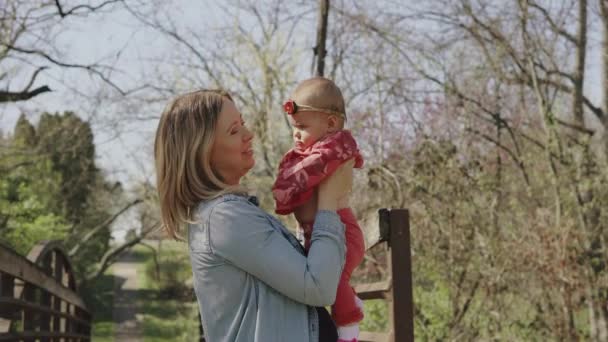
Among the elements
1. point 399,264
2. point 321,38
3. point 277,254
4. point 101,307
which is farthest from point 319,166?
point 101,307

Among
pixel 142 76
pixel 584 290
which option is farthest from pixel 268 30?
pixel 584 290

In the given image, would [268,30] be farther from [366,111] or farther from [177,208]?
[177,208]

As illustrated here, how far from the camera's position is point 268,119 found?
9.38 m

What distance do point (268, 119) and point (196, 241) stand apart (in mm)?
7499

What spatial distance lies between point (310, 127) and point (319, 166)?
193mm

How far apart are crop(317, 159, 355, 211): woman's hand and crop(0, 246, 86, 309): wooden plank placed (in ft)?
6.09

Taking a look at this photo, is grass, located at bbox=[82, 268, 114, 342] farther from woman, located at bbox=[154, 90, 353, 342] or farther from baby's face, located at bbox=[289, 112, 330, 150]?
woman, located at bbox=[154, 90, 353, 342]

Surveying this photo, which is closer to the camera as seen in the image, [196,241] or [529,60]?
[196,241]

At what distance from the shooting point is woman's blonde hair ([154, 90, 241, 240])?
1931mm

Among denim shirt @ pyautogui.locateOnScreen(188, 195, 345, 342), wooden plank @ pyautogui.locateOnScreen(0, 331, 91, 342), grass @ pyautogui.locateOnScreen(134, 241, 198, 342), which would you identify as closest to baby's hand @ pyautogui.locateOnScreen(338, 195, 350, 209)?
denim shirt @ pyautogui.locateOnScreen(188, 195, 345, 342)

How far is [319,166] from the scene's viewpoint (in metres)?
2.07

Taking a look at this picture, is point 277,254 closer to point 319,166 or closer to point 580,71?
point 319,166

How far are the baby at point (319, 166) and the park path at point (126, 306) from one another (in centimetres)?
1872

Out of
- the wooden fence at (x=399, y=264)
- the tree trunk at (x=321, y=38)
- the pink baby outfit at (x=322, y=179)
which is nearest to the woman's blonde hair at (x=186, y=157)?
the pink baby outfit at (x=322, y=179)
